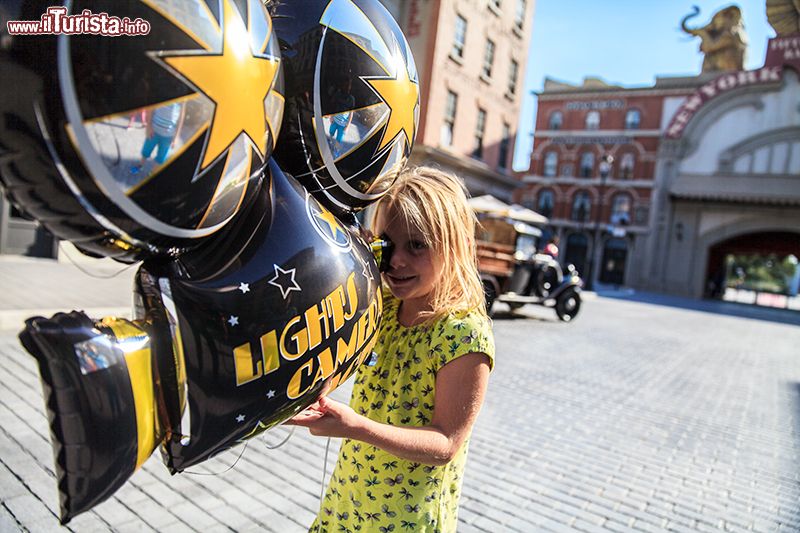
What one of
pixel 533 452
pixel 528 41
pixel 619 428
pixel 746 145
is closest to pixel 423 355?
pixel 533 452

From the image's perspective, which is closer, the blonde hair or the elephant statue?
the blonde hair

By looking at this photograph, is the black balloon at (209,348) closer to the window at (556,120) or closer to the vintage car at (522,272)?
the vintage car at (522,272)

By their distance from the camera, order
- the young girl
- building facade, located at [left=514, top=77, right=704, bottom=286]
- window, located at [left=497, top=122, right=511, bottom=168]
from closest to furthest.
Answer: the young girl, window, located at [left=497, top=122, right=511, bottom=168], building facade, located at [left=514, top=77, right=704, bottom=286]

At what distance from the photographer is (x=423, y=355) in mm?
1350

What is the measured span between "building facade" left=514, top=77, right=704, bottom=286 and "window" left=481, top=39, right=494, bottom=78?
12.2 metres

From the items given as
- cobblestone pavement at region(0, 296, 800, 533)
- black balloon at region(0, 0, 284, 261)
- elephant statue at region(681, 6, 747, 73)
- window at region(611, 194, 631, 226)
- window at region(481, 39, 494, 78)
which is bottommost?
cobblestone pavement at region(0, 296, 800, 533)

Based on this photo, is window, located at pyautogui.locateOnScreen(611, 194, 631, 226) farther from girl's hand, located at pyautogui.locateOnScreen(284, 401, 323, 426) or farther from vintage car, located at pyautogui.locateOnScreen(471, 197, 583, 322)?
girl's hand, located at pyautogui.locateOnScreen(284, 401, 323, 426)

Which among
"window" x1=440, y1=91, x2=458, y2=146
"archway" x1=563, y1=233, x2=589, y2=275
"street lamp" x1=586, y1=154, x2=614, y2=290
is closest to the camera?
"window" x1=440, y1=91, x2=458, y2=146

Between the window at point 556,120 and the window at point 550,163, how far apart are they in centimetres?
173

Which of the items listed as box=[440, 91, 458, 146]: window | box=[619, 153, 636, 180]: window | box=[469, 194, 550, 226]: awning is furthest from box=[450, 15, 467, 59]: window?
box=[619, 153, 636, 180]: window

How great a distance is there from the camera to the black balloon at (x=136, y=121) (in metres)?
0.71

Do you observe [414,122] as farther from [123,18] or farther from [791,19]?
[791,19]

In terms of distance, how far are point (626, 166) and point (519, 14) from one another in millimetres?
15359

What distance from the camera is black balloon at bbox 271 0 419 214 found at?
42.9 inches
